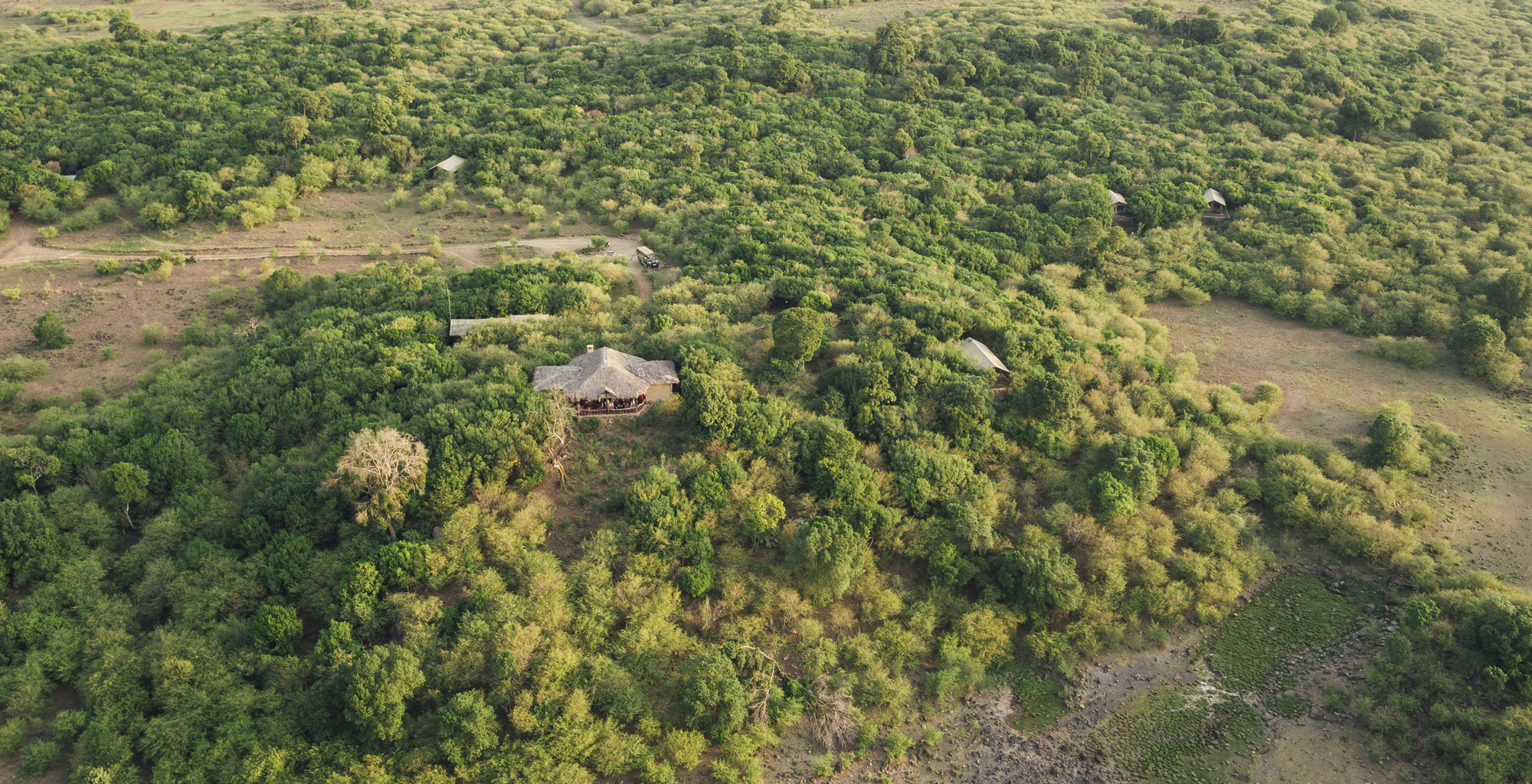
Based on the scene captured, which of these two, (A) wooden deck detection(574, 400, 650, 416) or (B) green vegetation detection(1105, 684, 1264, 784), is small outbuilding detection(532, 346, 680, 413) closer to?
(A) wooden deck detection(574, 400, 650, 416)

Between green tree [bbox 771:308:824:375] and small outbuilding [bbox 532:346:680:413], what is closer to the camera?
small outbuilding [bbox 532:346:680:413]

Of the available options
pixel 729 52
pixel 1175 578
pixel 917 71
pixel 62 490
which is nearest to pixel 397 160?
pixel 729 52

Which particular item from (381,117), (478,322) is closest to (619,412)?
(478,322)

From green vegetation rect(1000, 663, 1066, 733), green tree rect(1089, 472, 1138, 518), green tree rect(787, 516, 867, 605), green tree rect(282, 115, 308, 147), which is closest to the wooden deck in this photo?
green tree rect(787, 516, 867, 605)

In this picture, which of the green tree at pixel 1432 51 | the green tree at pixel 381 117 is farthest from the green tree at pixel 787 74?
the green tree at pixel 1432 51

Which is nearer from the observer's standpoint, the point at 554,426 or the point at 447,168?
the point at 554,426

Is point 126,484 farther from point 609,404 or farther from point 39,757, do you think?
point 609,404

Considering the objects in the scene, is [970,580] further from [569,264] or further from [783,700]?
[569,264]
